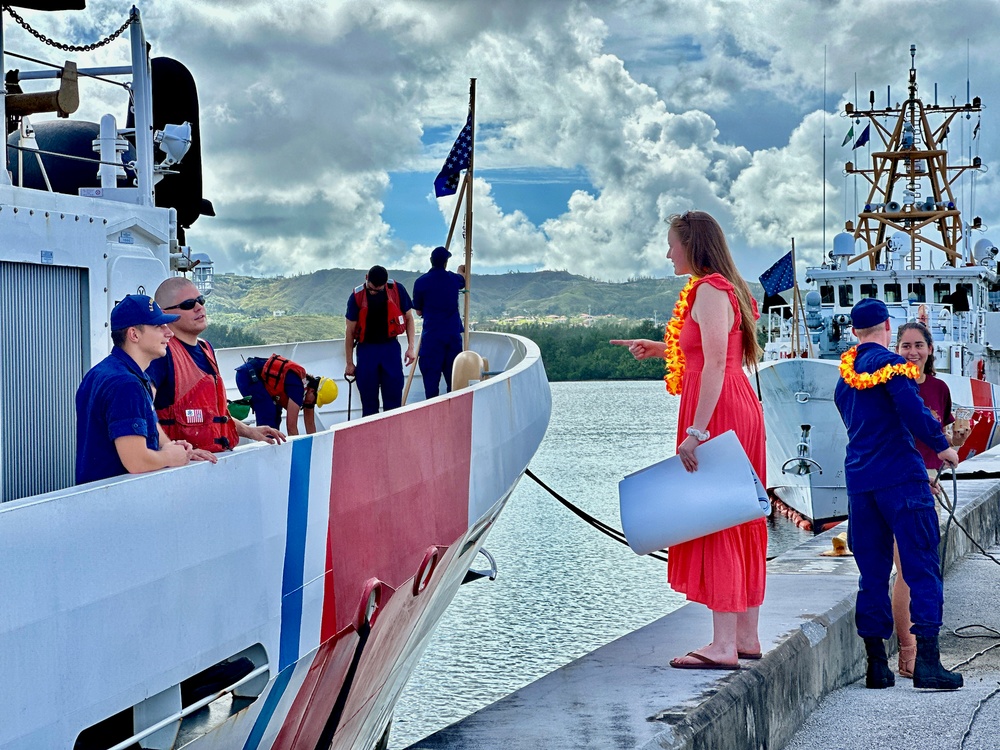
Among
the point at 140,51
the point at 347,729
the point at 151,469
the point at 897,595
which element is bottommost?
the point at 347,729

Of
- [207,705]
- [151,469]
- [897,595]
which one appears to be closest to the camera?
[151,469]

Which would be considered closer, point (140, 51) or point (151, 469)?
point (151, 469)

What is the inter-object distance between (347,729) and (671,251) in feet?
8.46

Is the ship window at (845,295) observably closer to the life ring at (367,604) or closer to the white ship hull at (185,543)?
the white ship hull at (185,543)

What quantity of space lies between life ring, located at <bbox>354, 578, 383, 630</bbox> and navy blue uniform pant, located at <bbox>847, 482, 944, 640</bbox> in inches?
91.7

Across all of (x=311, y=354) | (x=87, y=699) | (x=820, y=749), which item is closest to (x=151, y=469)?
(x=87, y=699)

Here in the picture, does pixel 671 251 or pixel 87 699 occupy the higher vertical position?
pixel 671 251

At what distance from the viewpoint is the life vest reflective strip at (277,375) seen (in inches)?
310

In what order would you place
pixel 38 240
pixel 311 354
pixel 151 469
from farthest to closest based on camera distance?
pixel 311 354 < pixel 38 240 < pixel 151 469

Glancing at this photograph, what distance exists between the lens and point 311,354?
42.9ft

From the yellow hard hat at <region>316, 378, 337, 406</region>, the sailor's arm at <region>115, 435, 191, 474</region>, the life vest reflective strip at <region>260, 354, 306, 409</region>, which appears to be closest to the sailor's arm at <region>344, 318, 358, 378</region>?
the yellow hard hat at <region>316, 378, 337, 406</region>

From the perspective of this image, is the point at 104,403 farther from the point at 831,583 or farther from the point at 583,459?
the point at 583,459

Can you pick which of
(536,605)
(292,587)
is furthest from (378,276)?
(536,605)

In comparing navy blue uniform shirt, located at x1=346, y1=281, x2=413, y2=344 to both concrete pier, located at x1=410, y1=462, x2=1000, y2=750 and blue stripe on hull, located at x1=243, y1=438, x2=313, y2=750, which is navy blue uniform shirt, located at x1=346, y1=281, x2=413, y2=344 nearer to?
concrete pier, located at x1=410, y1=462, x2=1000, y2=750
